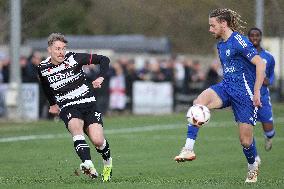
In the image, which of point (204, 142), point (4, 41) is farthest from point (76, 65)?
point (4, 41)

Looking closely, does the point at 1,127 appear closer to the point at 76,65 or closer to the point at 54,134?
the point at 54,134

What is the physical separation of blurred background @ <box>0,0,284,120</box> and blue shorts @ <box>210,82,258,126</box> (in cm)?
1433

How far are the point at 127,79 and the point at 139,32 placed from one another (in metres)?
8.51

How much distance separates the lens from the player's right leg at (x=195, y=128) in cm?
1232

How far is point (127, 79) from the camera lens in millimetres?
32906

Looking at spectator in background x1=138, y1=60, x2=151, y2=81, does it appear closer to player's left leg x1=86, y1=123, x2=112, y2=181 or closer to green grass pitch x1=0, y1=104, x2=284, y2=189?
green grass pitch x1=0, y1=104, x2=284, y2=189

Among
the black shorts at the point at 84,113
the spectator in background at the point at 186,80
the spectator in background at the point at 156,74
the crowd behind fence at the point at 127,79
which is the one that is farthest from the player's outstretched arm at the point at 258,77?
the spectator in background at the point at 186,80

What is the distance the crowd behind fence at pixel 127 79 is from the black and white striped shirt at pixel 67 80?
15910 millimetres

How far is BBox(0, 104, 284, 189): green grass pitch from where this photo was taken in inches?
493

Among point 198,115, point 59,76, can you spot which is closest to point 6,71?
point 59,76

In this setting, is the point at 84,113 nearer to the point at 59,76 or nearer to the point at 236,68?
the point at 59,76

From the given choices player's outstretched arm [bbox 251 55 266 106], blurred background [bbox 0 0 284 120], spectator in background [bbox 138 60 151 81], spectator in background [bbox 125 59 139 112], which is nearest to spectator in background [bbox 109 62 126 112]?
blurred background [bbox 0 0 284 120]

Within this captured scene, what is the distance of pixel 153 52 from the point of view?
1827 inches

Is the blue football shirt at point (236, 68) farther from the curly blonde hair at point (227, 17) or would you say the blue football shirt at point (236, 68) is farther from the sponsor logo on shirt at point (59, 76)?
the sponsor logo on shirt at point (59, 76)
